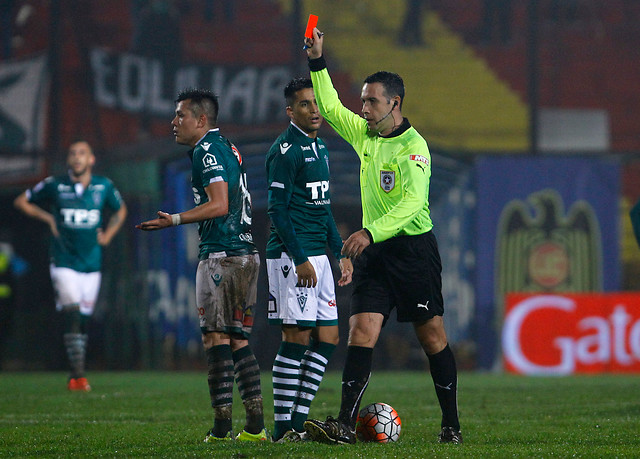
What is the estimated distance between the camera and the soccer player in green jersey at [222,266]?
6.04 metres

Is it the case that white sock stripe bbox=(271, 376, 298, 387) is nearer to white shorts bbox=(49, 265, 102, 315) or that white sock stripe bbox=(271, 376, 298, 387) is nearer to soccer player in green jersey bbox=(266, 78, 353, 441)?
soccer player in green jersey bbox=(266, 78, 353, 441)

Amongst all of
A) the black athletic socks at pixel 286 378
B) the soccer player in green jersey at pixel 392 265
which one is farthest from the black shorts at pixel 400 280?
the black athletic socks at pixel 286 378

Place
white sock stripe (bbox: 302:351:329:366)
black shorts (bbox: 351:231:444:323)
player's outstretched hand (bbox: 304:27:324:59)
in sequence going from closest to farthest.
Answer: black shorts (bbox: 351:231:444:323) → player's outstretched hand (bbox: 304:27:324:59) → white sock stripe (bbox: 302:351:329:366)

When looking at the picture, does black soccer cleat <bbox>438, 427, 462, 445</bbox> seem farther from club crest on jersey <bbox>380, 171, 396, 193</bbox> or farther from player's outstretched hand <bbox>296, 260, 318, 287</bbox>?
club crest on jersey <bbox>380, 171, 396, 193</bbox>

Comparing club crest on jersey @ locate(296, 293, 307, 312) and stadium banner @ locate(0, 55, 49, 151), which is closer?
club crest on jersey @ locate(296, 293, 307, 312)

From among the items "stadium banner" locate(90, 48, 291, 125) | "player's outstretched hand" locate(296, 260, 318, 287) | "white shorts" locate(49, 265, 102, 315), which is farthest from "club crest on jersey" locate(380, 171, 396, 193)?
"stadium banner" locate(90, 48, 291, 125)

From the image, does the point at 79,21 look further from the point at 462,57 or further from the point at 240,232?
the point at 240,232

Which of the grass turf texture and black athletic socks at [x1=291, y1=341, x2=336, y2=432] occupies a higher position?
black athletic socks at [x1=291, y1=341, x2=336, y2=432]

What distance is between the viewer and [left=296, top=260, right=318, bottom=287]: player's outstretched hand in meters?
5.99

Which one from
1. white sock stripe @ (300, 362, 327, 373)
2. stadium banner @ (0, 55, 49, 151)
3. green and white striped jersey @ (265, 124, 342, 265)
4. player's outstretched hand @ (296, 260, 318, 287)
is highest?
stadium banner @ (0, 55, 49, 151)

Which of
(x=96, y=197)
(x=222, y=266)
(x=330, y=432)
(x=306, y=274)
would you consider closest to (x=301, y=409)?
(x=330, y=432)

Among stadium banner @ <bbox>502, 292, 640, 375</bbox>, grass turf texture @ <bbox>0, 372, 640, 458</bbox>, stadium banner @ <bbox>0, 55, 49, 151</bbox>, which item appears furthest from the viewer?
stadium banner @ <bbox>0, 55, 49, 151</bbox>

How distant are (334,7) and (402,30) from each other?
1303mm

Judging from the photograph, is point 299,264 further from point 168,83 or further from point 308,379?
point 168,83
